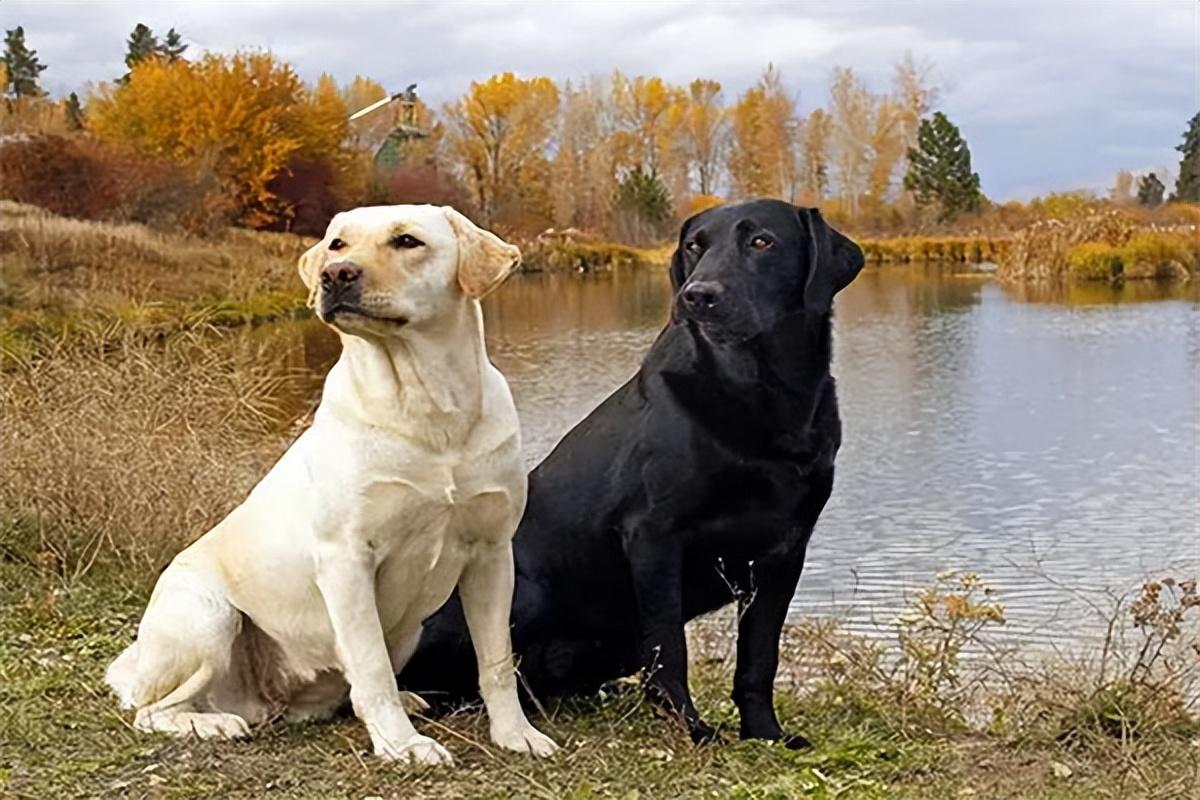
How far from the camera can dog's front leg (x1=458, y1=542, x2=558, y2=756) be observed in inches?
168

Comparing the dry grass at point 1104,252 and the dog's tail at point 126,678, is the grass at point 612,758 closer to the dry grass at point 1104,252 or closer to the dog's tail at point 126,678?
the dog's tail at point 126,678

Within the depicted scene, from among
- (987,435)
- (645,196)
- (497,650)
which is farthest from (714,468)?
(645,196)

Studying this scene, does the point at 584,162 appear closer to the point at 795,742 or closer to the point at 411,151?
the point at 411,151

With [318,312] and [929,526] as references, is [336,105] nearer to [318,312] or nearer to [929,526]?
[929,526]

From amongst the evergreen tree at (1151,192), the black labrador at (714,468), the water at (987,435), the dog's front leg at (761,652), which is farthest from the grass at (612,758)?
the evergreen tree at (1151,192)

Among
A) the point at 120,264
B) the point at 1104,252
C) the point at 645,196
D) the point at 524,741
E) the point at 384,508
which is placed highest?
the point at 645,196

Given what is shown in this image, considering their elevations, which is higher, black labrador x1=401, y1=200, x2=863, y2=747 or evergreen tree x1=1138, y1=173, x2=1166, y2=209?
evergreen tree x1=1138, y1=173, x2=1166, y2=209

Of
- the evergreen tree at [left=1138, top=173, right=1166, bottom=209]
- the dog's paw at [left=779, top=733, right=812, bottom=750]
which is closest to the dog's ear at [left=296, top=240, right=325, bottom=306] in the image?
the dog's paw at [left=779, top=733, right=812, bottom=750]

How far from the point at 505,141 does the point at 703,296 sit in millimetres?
29860

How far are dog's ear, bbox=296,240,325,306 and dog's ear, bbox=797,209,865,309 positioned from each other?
139cm

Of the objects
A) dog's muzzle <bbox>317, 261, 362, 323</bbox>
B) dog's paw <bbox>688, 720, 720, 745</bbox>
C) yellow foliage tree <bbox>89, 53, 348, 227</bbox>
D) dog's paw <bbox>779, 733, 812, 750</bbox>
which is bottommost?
dog's paw <bbox>779, 733, 812, 750</bbox>

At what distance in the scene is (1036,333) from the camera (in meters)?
25.4

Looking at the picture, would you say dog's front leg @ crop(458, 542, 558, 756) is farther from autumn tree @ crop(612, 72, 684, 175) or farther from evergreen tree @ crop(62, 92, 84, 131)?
evergreen tree @ crop(62, 92, 84, 131)

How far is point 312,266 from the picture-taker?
159 inches
